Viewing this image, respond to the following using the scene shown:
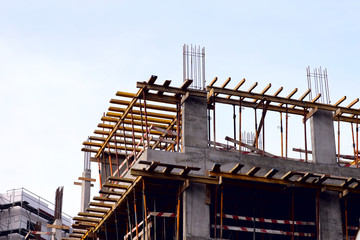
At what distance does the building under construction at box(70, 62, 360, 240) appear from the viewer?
1003 inches

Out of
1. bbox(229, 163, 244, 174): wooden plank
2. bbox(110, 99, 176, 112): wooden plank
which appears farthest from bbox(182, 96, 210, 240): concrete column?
bbox(110, 99, 176, 112): wooden plank

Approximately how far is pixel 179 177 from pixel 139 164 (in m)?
1.58

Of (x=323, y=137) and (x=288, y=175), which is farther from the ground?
(x=323, y=137)

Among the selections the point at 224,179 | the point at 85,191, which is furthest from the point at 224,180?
the point at 85,191

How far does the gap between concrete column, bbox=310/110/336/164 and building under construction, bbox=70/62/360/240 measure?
0.04 metres

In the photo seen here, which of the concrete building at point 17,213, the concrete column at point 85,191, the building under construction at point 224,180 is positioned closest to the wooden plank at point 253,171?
the building under construction at point 224,180

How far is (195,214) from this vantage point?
2517 centimetres

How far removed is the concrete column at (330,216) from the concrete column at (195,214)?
462 cm

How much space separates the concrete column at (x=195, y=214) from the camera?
81.5 ft

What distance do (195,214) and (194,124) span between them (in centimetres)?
337

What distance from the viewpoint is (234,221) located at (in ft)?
95.5

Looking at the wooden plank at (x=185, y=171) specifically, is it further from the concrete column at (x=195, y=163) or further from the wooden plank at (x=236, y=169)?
the wooden plank at (x=236, y=169)

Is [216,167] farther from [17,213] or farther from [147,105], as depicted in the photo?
[17,213]

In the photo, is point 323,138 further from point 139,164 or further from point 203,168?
point 139,164
